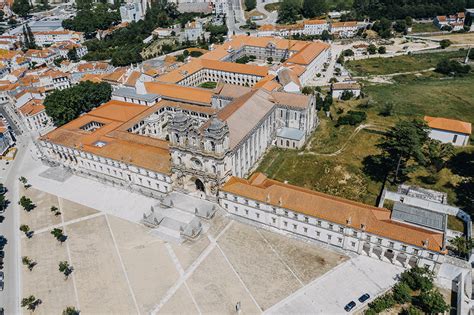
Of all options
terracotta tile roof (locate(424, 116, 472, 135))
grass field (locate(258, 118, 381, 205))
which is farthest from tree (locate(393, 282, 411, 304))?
terracotta tile roof (locate(424, 116, 472, 135))

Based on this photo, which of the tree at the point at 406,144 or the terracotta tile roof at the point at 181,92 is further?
the terracotta tile roof at the point at 181,92

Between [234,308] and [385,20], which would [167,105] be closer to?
[234,308]

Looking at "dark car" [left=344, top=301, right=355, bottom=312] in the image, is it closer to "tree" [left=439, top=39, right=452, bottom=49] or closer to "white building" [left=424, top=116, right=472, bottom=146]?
"white building" [left=424, top=116, right=472, bottom=146]

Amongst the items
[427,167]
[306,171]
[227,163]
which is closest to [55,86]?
[227,163]

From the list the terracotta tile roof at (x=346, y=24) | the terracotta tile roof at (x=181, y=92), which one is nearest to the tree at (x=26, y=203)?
the terracotta tile roof at (x=181, y=92)

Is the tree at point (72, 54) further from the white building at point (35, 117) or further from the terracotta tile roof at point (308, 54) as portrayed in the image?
the terracotta tile roof at point (308, 54)
